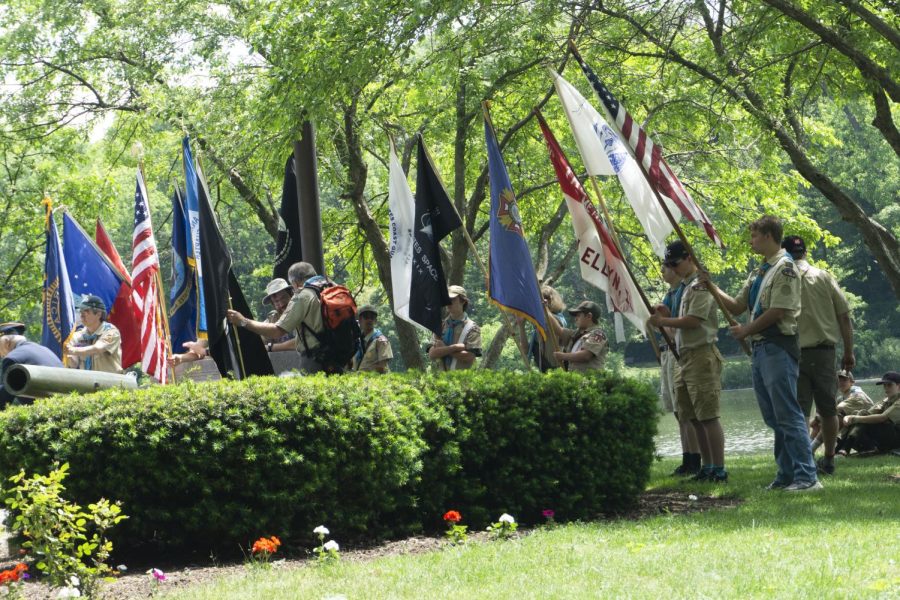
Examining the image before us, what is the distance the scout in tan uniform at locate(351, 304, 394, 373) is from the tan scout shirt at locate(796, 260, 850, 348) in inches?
170

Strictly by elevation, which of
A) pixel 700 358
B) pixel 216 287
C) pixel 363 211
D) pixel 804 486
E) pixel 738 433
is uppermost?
pixel 363 211

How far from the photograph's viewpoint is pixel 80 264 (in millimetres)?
15539

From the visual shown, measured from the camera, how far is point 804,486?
8.93m

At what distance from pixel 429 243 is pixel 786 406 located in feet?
10.9

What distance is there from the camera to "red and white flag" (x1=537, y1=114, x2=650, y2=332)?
952cm

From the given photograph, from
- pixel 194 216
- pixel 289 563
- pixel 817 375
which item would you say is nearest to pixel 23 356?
pixel 194 216

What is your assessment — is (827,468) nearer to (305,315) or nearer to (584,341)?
(584,341)

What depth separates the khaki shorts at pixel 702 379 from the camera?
9.78 meters

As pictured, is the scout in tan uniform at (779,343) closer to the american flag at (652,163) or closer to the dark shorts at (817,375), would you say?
the american flag at (652,163)

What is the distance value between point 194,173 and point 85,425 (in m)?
3.50

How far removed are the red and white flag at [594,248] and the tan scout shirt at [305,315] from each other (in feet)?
7.57

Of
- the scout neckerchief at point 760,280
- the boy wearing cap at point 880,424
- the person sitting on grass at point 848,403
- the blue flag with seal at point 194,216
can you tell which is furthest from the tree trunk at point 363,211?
the scout neckerchief at point 760,280

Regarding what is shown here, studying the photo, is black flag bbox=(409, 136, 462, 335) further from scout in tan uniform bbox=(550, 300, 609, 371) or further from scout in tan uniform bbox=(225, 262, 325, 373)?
scout in tan uniform bbox=(550, 300, 609, 371)

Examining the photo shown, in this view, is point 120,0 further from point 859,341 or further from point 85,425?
point 859,341
